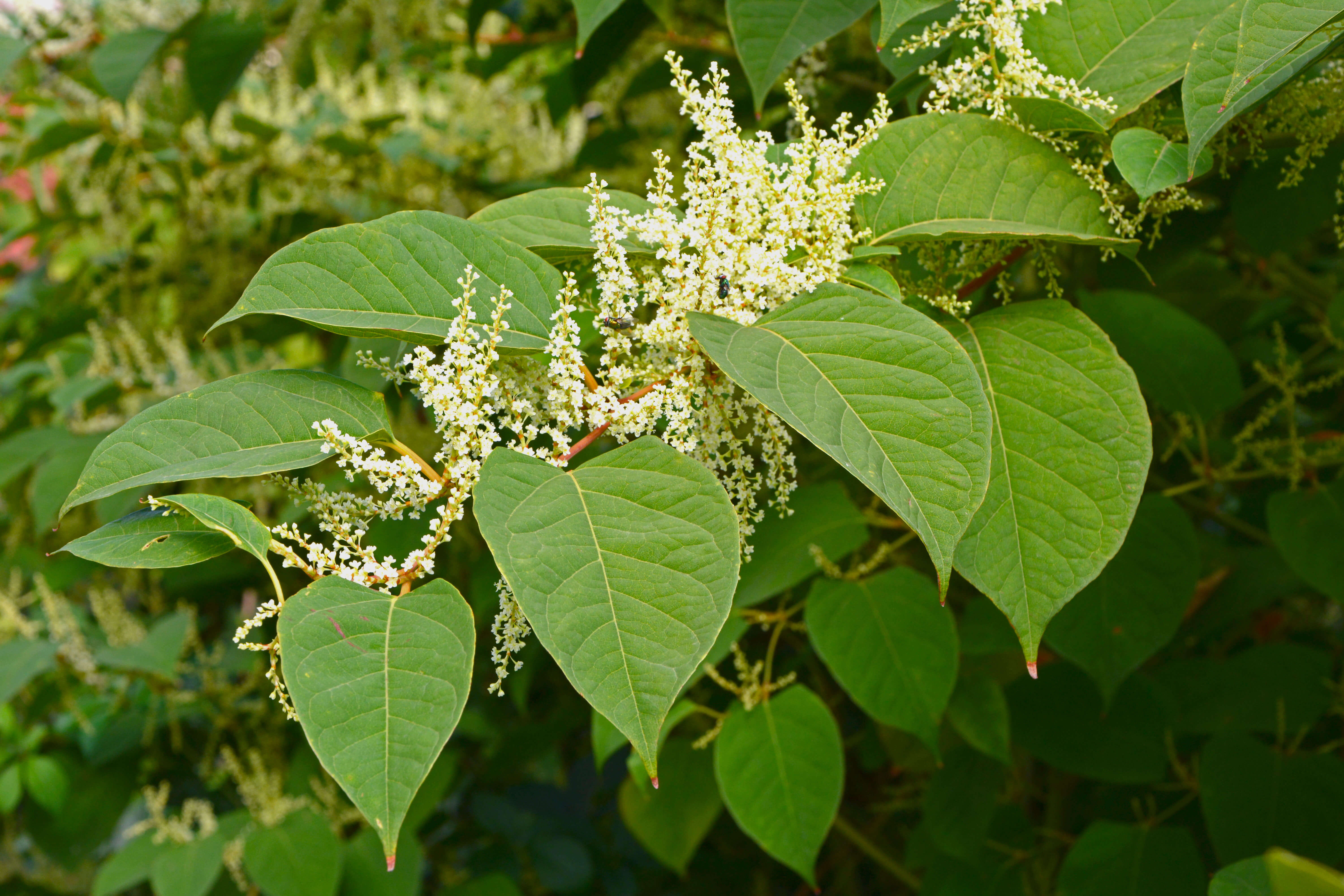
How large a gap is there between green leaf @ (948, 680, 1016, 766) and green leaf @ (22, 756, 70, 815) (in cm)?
137

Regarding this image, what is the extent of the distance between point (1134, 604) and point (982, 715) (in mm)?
233

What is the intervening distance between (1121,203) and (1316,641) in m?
1.31

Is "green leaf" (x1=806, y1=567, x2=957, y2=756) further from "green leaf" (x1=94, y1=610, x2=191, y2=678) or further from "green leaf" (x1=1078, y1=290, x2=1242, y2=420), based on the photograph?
"green leaf" (x1=94, y1=610, x2=191, y2=678)

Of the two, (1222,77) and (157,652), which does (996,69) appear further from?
(157,652)

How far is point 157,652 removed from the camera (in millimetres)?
1497

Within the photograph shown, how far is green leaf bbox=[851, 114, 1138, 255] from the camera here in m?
0.67

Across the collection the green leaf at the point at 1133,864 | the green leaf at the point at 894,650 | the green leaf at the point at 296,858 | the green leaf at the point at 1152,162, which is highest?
the green leaf at the point at 1152,162

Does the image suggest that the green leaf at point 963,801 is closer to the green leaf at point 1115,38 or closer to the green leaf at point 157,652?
the green leaf at point 1115,38

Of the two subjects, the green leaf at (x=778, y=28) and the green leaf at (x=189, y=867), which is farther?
the green leaf at (x=189, y=867)

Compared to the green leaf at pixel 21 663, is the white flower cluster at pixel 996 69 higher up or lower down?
higher up

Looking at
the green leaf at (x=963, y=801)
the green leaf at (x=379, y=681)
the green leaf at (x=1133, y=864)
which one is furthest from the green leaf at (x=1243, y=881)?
the green leaf at (x=963, y=801)

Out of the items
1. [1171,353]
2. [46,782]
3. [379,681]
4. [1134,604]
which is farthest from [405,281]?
[46,782]

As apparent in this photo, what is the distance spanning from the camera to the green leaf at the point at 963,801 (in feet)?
3.87

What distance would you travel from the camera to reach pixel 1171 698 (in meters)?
1.20
